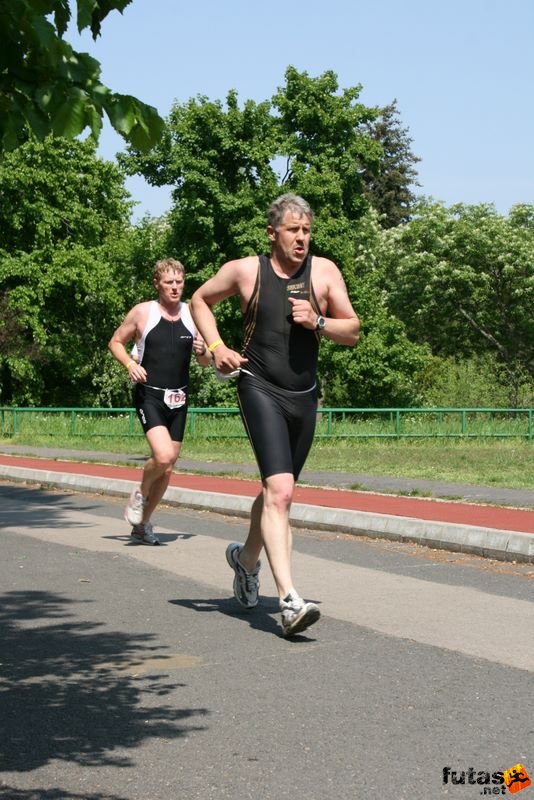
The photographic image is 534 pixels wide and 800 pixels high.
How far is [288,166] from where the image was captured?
51.2 metres

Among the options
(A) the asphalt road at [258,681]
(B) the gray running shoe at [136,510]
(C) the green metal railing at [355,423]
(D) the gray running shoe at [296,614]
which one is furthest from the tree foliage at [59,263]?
(D) the gray running shoe at [296,614]

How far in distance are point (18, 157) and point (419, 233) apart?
1723 centimetres

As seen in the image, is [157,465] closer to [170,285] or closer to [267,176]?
[170,285]

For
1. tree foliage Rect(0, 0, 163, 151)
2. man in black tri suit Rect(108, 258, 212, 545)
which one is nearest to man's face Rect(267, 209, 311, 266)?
tree foliage Rect(0, 0, 163, 151)

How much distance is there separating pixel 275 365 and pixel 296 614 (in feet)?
4.12

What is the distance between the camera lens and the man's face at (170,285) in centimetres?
1020

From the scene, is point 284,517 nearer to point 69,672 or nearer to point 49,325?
point 69,672

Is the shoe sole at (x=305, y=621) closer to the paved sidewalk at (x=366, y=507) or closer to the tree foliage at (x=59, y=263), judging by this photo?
the paved sidewalk at (x=366, y=507)

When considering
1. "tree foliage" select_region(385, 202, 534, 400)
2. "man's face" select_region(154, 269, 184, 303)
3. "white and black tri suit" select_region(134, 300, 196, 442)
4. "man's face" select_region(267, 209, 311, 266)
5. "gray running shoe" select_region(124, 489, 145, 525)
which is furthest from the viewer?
"tree foliage" select_region(385, 202, 534, 400)

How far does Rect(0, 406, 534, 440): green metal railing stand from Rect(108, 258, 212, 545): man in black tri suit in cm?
2105

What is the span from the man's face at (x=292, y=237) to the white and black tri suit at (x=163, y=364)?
12.1 feet

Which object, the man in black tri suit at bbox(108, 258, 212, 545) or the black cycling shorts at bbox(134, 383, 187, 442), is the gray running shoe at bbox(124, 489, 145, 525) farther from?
the black cycling shorts at bbox(134, 383, 187, 442)

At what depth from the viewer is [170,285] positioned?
10.2 m

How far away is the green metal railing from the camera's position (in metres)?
32.1
